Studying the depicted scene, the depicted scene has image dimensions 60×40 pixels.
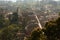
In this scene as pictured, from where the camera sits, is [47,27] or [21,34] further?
[21,34]

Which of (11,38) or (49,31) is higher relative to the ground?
(49,31)

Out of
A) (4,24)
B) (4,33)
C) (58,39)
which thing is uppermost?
(58,39)

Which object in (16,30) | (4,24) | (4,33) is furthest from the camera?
(4,24)

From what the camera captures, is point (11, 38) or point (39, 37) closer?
point (39, 37)

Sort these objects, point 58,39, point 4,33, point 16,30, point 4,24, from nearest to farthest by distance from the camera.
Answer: point 58,39 < point 4,33 < point 16,30 < point 4,24

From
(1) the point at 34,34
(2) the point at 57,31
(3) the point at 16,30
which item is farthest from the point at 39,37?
(3) the point at 16,30

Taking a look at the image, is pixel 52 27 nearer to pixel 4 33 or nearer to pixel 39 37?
pixel 39 37

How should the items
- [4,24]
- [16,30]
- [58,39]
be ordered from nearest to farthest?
1. [58,39]
2. [16,30]
3. [4,24]

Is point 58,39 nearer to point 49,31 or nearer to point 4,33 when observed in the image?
point 49,31

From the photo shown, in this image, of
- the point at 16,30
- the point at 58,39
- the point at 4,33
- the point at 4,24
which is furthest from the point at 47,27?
Answer: the point at 4,24
